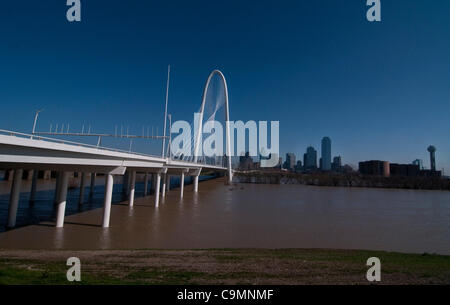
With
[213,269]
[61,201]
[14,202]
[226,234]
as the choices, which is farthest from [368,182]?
[14,202]

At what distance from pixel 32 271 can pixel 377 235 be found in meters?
17.8

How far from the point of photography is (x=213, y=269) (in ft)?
24.7

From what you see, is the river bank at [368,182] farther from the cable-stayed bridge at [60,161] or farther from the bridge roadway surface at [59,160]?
the bridge roadway surface at [59,160]

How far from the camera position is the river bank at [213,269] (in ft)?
20.8

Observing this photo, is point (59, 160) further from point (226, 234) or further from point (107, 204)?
point (226, 234)

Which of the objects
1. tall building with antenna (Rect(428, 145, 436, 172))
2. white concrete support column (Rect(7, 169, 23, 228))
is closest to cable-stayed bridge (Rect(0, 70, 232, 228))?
white concrete support column (Rect(7, 169, 23, 228))

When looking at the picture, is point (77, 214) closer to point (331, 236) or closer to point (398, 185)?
point (331, 236)

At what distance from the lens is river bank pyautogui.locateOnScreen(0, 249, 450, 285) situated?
6.34m

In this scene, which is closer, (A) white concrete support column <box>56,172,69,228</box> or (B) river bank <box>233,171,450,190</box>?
(A) white concrete support column <box>56,172,69,228</box>

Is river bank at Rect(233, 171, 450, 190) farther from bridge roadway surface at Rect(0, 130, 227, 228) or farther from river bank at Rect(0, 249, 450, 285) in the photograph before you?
river bank at Rect(0, 249, 450, 285)

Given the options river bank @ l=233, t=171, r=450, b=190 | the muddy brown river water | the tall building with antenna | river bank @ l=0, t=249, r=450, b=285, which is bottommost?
the muddy brown river water

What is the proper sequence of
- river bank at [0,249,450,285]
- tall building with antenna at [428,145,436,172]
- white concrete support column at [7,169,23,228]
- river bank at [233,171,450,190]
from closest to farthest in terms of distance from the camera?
river bank at [0,249,450,285], white concrete support column at [7,169,23,228], river bank at [233,171,450,190], tall building with antenna at [428,145,436,172]

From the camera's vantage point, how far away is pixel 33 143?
33.9ft

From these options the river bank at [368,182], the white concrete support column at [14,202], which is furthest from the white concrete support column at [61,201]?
the river bank at [368,182]
